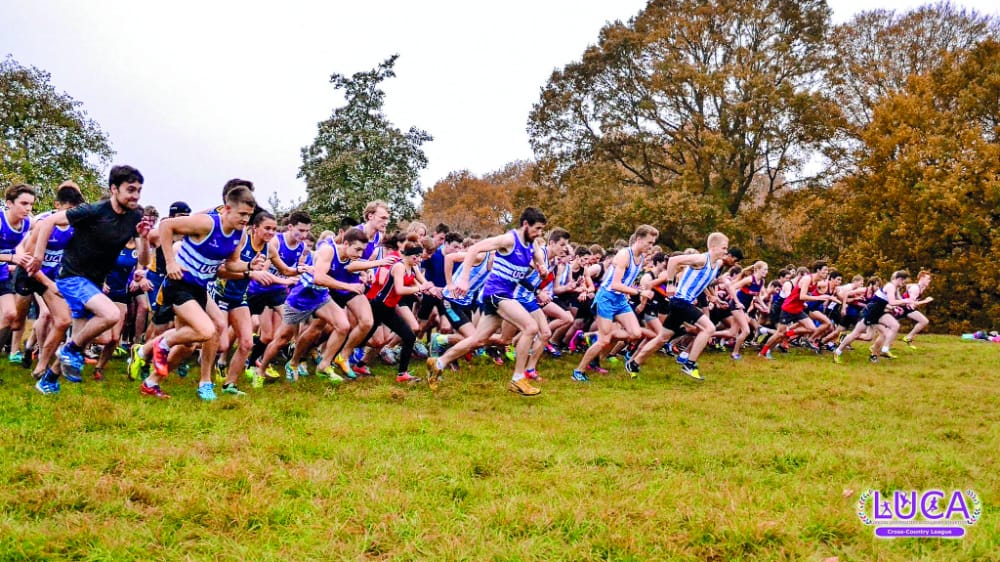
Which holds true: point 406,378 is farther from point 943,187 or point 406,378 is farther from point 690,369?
point 943,187

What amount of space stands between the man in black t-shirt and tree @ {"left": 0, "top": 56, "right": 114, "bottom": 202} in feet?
86.9

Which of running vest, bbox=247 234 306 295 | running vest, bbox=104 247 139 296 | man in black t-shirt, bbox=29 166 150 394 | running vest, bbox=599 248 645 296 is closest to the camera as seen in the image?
man in black t-shirt, bbox=29 166 150 394

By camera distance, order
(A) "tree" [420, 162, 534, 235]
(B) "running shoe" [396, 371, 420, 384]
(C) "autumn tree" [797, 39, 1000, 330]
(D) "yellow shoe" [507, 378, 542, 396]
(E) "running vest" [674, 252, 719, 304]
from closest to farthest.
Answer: (D) "yellow shoe" [507, 378, 542, 396]
(B) "running shoe" [396, 371, 420, 384]
(E) "running vest" [674, 252, 719, 304]
(C) "autumn tree" [797, 39, 1000, 330]
(A) "tree" [420, 162, 534, 235]

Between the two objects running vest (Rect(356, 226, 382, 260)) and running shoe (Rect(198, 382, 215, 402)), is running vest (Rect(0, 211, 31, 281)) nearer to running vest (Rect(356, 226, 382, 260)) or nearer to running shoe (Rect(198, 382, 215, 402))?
running shoe (Rect(198, 382, 215, 402))

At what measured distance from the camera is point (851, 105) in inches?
1113

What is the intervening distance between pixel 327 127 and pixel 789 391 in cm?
2547

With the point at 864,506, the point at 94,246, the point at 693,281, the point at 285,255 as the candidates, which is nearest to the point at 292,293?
the point at 285,255

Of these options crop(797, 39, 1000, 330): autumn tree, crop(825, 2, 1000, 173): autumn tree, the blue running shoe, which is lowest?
the blue running shoe

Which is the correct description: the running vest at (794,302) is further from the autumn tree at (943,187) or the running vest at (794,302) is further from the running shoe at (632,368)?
the autumn tree at (943,187)

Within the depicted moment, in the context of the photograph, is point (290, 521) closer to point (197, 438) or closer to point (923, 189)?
point (197, 438)

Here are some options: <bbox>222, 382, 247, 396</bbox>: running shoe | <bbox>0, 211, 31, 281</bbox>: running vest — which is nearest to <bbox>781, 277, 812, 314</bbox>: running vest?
<bbox>222, 382, 247, 396</bbox>: running shoe

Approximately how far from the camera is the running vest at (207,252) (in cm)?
621

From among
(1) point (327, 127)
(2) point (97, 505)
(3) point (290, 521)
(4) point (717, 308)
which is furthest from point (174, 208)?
(1) point (327, 127)

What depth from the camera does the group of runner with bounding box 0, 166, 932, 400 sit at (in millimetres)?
6266
